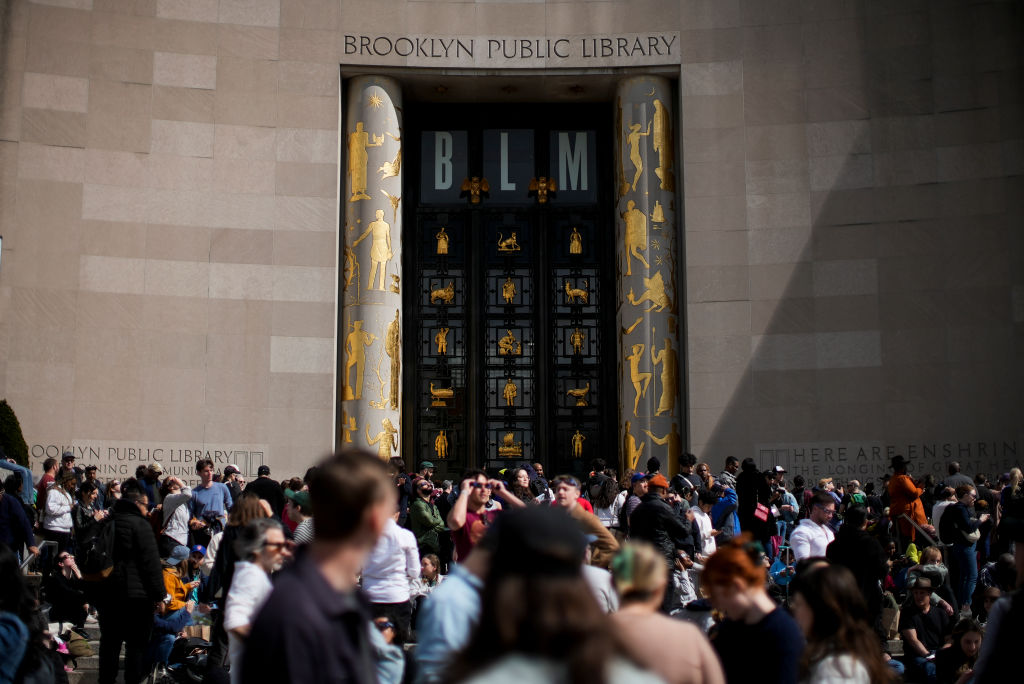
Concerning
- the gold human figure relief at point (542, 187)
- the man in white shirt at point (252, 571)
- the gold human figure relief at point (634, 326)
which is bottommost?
the man in white shirt at point (252, 571)

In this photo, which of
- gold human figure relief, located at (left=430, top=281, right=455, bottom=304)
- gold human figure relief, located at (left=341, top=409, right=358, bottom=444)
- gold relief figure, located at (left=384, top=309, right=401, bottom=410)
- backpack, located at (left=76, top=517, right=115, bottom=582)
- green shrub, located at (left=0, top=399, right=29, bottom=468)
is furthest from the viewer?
gold human figure relief, located at (left=430, top=281, right=455, bottom=304)

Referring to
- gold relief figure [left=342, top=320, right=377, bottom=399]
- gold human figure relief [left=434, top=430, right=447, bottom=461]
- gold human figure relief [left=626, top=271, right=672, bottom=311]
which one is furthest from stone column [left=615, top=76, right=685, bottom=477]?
gold relief figure [left=342, top=320, right=377, bottom=399]

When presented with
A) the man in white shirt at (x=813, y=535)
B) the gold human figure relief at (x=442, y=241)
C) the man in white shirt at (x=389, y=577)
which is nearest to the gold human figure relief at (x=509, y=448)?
the gold human figure relief at (x=442, y=241)

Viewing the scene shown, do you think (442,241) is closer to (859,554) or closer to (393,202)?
(393,202)

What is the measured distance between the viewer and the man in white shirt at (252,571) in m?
6.27

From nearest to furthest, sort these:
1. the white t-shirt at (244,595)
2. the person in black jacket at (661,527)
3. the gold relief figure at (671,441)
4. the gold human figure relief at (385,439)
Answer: the white t-shirt at (244,595), the person in black jacket at (661,527), the gold human figure relief at (385,439), the gold relief figure at (671,441)

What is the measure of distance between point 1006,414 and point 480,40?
39.4 ft

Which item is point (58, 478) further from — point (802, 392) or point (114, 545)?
point (802, 392)

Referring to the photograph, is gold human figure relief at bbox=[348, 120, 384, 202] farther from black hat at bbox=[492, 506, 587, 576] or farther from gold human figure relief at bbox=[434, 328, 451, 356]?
black hat at bbox=[492, 506, 587, 576]

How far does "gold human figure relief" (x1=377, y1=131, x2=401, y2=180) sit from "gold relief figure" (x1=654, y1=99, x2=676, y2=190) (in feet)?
16.4

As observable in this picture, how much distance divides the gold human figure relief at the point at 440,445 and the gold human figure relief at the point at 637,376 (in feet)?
13.1

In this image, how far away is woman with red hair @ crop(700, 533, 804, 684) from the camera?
16.8ft

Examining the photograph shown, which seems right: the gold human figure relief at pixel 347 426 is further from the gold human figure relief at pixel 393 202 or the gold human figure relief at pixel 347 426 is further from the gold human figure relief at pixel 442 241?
the gold human figure relief at pixel 442 241

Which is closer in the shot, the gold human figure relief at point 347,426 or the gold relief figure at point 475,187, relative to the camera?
the gold human figure relief at point 347,426
